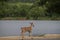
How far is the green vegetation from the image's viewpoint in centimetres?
495

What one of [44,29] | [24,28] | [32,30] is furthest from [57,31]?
[24,28]

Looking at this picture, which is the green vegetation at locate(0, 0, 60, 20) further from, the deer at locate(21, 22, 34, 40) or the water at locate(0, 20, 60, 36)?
the deer at locate(21, 22, 34, 40)

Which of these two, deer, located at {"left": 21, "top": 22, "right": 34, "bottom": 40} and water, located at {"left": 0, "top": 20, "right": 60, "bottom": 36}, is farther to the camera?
water, located at {"left": 0, "top": 20, "right": 60, "bottom": 36}

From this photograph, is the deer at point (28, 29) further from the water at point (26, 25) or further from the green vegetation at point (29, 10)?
the green vegetation at point (29, 10)

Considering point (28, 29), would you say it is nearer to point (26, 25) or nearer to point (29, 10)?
point (26, 25)

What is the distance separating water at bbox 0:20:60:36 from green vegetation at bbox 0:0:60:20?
4.2 inches

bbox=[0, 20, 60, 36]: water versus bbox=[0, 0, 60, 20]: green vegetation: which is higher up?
bbox=[0, 0, 60, 20]: green vegetation

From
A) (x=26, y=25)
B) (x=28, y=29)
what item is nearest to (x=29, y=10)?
(x=26, y=25)

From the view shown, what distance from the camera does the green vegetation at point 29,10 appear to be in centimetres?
495

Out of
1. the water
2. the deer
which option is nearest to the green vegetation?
the water

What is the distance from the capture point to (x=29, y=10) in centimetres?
500

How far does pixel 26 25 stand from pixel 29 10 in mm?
406

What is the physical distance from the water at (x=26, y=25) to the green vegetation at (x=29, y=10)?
11 cm

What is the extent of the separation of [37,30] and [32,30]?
0.46ft
